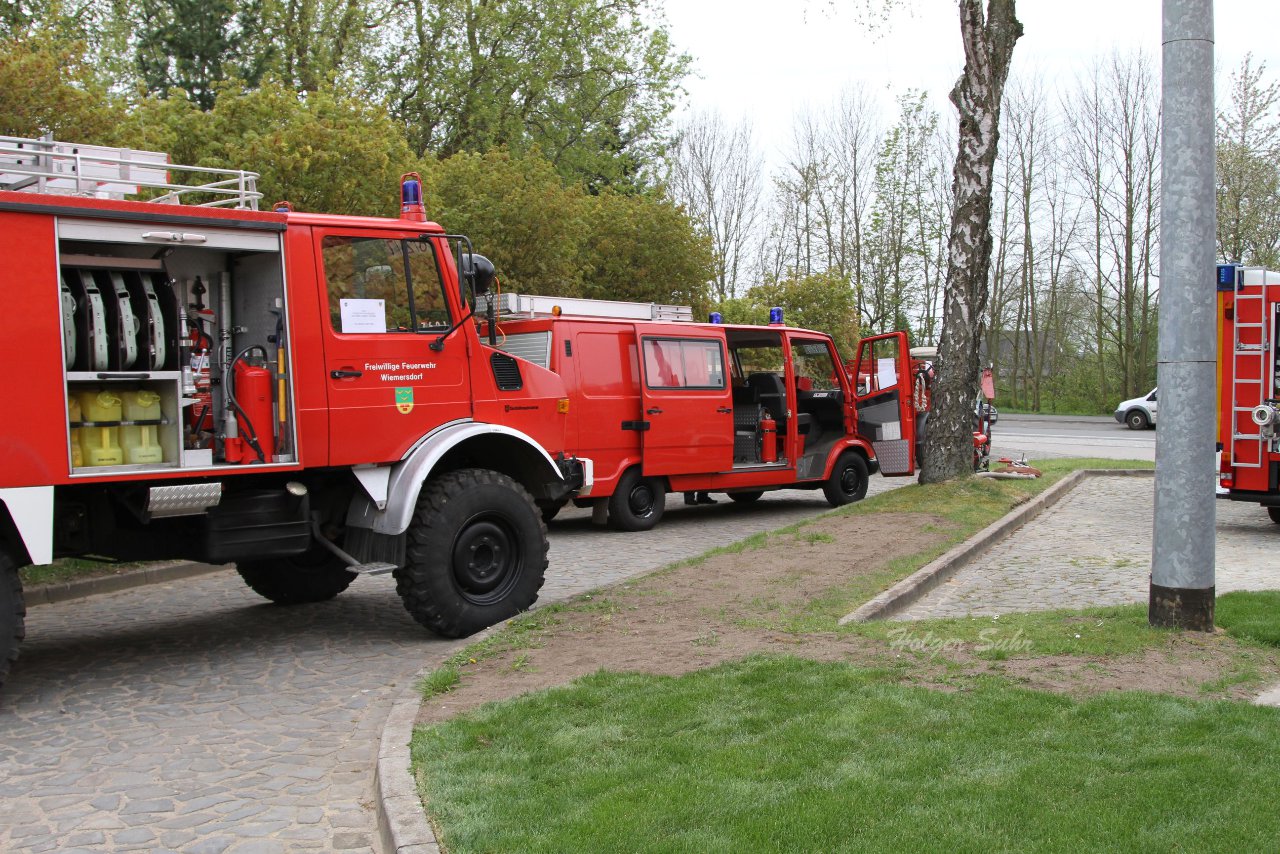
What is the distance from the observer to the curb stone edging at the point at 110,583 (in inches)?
353

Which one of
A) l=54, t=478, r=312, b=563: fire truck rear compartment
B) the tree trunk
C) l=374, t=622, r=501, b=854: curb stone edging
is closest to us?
l=374, t=622, r=501, b=854: curb stone edging

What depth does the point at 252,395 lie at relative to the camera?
22.4 ft

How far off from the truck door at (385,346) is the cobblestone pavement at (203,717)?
4.86 feet

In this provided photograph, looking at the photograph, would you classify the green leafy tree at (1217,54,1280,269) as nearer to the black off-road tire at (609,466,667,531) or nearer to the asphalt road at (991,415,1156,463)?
the asphalt road at (991,415,1156,463)

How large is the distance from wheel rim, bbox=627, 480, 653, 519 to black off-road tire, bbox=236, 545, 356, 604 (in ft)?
16.0

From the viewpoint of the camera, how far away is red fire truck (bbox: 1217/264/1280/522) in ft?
39.0

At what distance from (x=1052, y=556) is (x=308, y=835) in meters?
8.32

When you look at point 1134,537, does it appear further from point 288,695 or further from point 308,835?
point 308,835

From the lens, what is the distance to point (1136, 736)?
4539 mm

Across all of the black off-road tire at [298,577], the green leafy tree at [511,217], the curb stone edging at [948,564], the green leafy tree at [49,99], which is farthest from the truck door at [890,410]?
the green leafy tree at [49,99]

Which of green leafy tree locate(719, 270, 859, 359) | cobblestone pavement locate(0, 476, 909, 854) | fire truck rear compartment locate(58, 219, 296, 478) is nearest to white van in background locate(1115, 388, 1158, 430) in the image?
green leafy tree locate(719, 270, 859, 359)

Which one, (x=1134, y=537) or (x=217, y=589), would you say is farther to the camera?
(x=1134, y=537)

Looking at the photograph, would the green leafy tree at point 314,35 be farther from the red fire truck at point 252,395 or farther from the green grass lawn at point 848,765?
the green grass lawn at point 848,765

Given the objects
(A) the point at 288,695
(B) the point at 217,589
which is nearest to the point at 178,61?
(B) the point at 217,589
